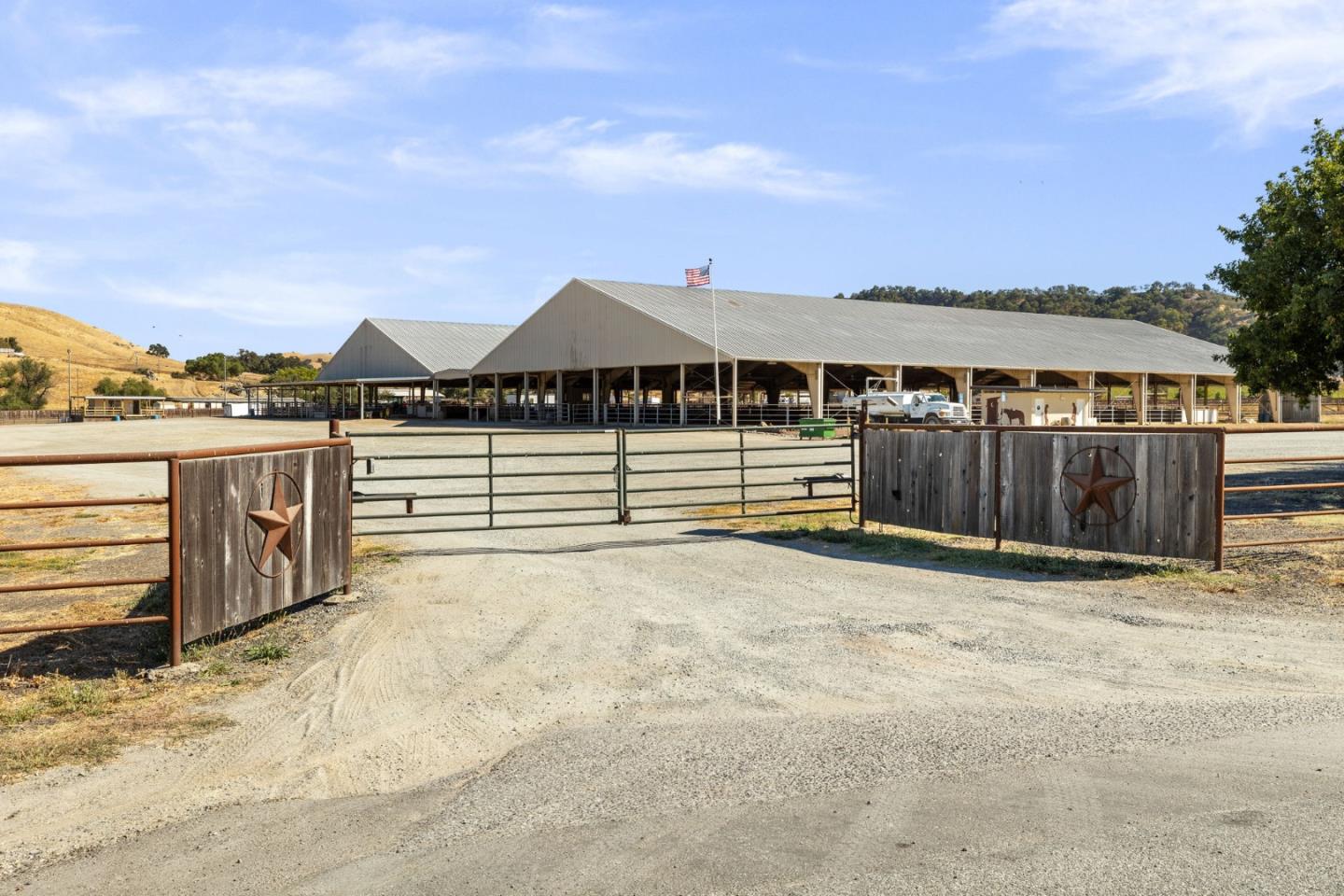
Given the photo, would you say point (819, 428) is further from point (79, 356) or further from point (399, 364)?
point (79, 356)

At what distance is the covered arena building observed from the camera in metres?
50.6

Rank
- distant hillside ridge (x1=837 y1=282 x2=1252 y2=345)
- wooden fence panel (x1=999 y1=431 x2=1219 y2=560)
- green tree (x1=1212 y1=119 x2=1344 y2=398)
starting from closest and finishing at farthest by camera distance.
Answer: wooden fence panel (x1=999 y1=431 x2=1219 y2=560)
green tree (x1=1212 y1=119 x2=1344 y2=398)
distant hillside ridge (x1=837 y1=282 x2=1252 y2=345)

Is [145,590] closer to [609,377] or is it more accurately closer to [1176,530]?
[1176,530]

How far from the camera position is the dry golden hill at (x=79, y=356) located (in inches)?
5300

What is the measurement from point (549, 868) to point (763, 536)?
11061mm

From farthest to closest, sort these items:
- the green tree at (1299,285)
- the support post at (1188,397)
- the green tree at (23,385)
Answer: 1. the green tree at (23,385)
2. the support post at (1188,397)
3. the green tree at (1299,285)

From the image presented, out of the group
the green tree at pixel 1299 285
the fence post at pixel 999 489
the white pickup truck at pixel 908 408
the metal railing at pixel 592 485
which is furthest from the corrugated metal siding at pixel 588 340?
the fence post at pixel 999 489

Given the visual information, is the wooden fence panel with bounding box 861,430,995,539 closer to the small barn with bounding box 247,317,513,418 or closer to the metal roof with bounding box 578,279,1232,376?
the metal roof with bounding box 578,279,1232,376

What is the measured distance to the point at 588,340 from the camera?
56.0 meters

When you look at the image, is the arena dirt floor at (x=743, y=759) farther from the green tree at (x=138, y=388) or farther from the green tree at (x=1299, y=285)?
the green tree at (x=138, y=388)

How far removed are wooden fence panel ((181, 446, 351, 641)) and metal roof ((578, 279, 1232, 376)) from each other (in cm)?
3785

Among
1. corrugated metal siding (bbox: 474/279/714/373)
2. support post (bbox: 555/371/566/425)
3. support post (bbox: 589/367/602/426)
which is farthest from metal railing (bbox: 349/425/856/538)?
support post (bbox: 555/371/566/425)

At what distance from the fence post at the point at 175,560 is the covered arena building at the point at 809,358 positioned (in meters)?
37.9

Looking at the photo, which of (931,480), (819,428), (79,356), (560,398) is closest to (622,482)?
(931,480)
